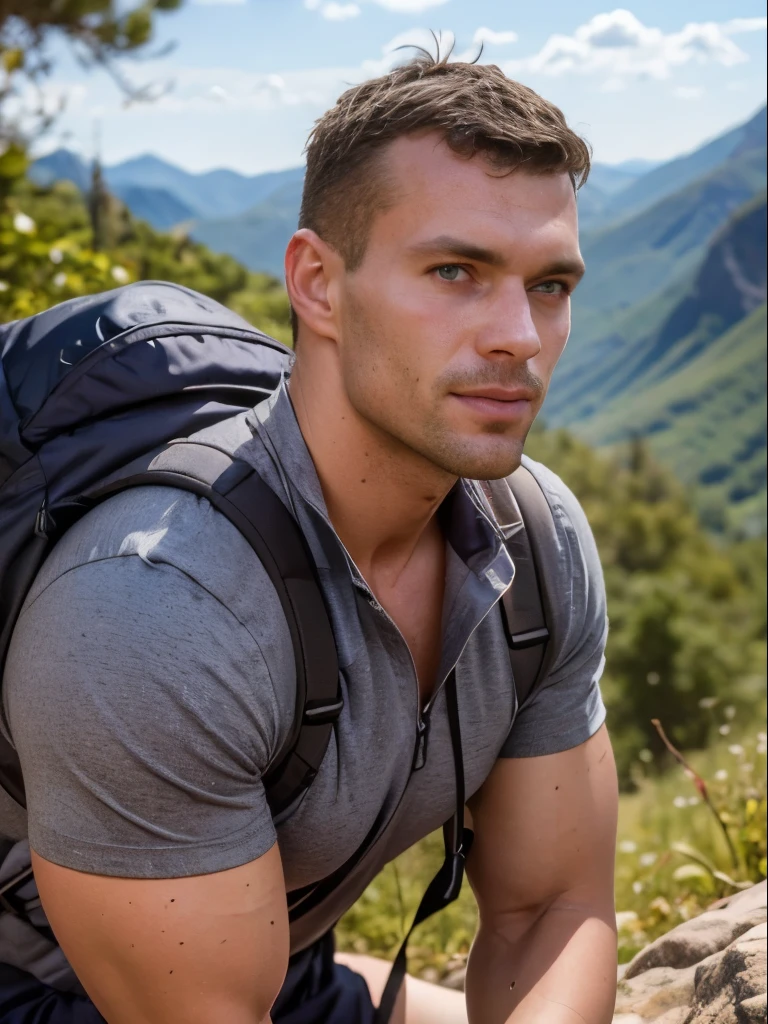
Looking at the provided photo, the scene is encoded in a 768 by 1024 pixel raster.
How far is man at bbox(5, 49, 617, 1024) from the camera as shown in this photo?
148 cm

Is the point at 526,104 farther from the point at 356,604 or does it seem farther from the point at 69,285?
the point at 69,285

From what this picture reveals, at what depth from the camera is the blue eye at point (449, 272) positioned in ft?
5.58

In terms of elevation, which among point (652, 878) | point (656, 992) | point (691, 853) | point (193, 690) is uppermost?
point (193, 690)

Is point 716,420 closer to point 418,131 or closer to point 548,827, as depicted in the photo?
point 548,827

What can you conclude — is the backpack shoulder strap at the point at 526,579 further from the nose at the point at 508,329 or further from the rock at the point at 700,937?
the rock at the point at 700,937

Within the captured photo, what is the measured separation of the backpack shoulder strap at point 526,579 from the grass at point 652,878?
4.08 feet

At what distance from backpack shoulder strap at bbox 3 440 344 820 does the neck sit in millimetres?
185

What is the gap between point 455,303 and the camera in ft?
5.58

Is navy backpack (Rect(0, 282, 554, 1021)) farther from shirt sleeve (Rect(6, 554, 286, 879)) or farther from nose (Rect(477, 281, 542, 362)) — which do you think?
nose (Rect(477, 281, 542, 362))

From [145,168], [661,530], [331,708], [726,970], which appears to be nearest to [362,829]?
[331,708]

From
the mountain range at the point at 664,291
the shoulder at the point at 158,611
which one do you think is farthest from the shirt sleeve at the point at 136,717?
the mountain range at the point at 664,291

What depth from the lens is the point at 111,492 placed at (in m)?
1.62

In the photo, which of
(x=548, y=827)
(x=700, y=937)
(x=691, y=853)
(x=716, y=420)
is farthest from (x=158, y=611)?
(x=716, y=420)

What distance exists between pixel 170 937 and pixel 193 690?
0.35 meters
